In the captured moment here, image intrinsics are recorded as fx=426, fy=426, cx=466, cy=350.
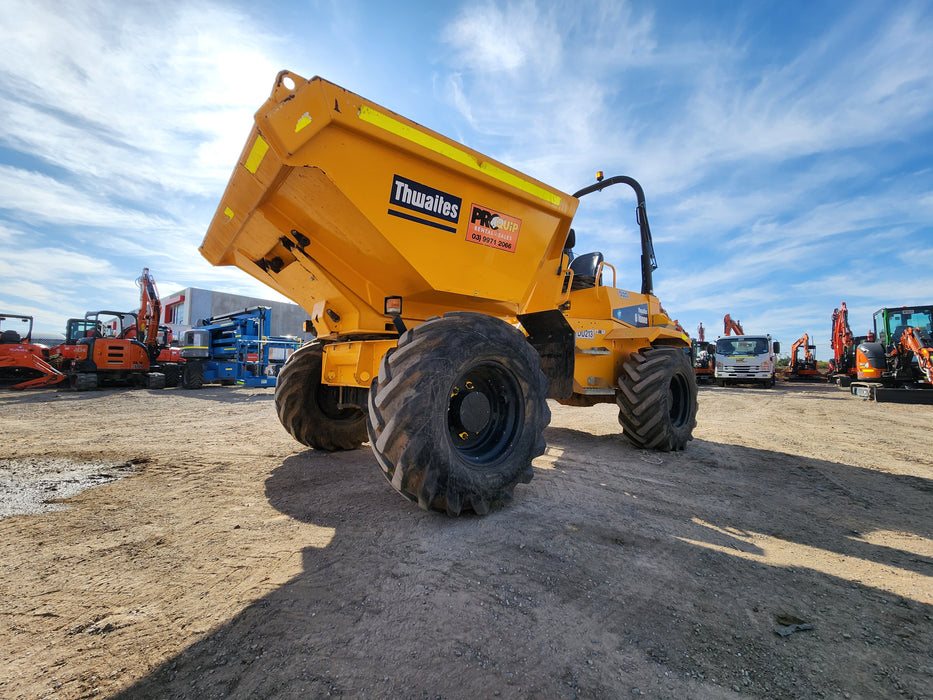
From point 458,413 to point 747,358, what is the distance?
777 inches

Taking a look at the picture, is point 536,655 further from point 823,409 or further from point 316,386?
point 823,409

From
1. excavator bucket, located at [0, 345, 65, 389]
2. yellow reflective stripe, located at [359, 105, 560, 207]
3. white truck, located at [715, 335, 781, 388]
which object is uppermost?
yellow reflective stripe, located at [359, 105, 560, 207]

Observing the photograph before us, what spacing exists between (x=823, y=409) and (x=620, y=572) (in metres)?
11.2

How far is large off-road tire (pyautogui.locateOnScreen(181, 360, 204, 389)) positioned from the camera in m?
14.2

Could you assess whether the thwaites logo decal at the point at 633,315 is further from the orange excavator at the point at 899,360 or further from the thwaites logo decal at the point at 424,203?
the orange excavator at the point at 899,360

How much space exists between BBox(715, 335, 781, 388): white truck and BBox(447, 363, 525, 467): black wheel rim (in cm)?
1919

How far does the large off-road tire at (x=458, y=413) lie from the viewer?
2.39 meters

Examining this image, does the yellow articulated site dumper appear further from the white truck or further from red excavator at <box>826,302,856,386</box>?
red excavator at <box>826,302,856,386</box>

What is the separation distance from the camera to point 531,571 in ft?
6.81

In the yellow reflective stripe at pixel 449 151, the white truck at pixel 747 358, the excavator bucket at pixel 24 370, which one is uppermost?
the yellow reflective stripe at pixel 449 151

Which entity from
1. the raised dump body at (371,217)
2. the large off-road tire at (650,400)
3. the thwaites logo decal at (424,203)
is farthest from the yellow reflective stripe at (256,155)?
the large off-road tire at (650,400)

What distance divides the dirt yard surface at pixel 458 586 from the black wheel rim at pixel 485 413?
44 centimetres

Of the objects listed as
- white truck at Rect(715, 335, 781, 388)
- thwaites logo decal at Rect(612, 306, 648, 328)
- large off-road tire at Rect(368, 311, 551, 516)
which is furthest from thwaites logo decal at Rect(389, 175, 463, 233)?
white truck at Rect(715, 335, 781, 388)

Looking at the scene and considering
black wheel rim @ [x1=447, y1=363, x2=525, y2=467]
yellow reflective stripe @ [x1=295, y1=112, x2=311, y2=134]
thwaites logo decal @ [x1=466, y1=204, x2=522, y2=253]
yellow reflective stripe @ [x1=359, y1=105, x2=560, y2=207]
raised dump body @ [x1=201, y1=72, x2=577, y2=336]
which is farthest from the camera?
thwaites logo decal @ [x1=466, y1=204, x2=522, y2=253]
